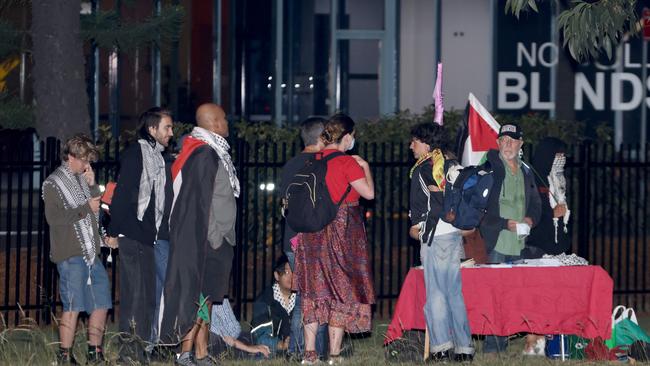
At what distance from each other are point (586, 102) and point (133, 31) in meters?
10.7

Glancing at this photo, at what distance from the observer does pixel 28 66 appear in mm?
25828

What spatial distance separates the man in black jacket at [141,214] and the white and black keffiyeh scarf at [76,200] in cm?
21

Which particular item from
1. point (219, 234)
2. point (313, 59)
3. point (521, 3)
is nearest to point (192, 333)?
point (219, 234)

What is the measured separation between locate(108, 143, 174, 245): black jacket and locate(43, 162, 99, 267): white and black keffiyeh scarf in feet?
0.67

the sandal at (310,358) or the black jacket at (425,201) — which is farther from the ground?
the black jacket at (425,201)

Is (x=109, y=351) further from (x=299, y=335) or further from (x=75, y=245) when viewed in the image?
(x=299, y=335)

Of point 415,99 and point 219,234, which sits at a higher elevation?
point 415,99

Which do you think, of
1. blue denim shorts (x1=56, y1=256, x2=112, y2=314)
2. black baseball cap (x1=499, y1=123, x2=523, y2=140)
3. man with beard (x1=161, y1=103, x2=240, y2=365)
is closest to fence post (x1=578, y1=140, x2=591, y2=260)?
black baseball cap (x1=499, y1=123, x2=523, y2=140)

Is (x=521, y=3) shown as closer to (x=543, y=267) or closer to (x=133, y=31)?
(x=543, y=267)

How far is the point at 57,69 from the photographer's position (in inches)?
619

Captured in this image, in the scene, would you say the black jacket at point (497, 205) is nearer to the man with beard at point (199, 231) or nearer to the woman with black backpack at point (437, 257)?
the woman with black backpack at point (437, 257)

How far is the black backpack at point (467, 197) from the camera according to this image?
10305mm

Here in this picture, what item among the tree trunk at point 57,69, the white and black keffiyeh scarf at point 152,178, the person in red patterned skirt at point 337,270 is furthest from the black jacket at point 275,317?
the tree trunk at point 57,69

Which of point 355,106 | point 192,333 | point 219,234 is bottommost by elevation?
point 192,333
